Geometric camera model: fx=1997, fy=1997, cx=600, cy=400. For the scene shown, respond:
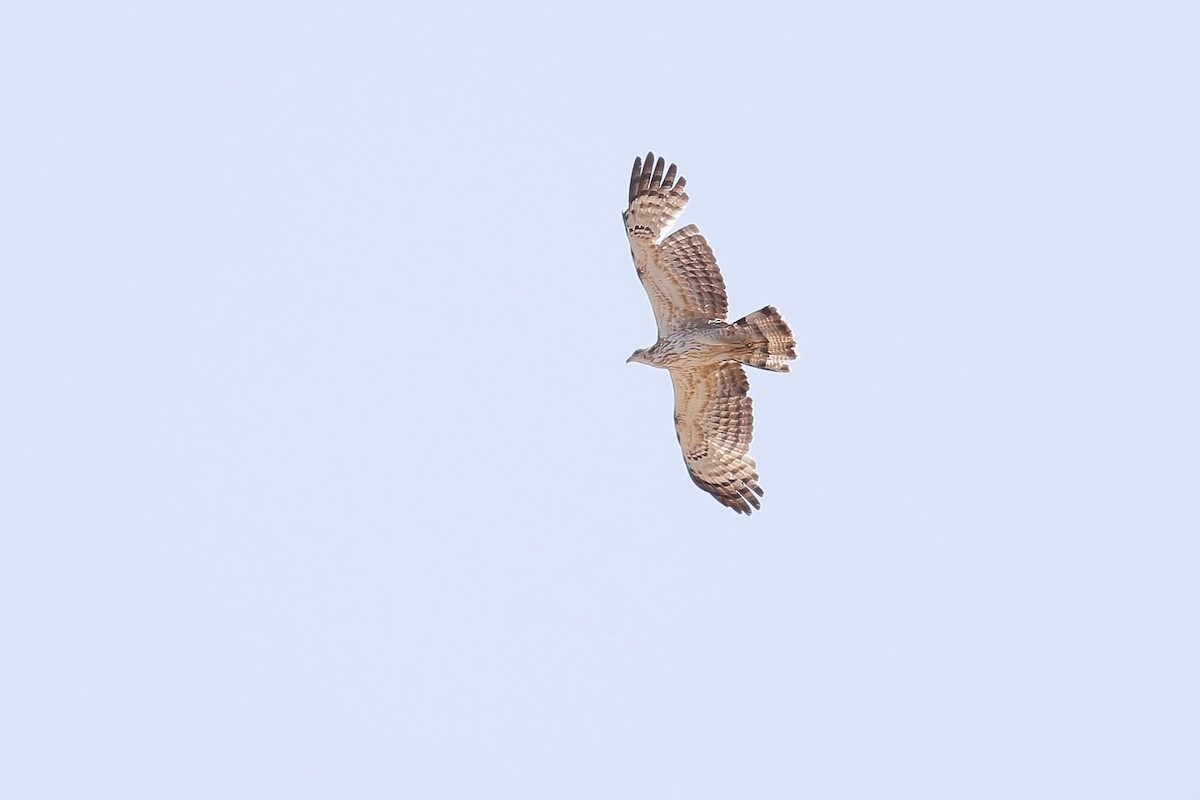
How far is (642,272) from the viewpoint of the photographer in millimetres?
20234

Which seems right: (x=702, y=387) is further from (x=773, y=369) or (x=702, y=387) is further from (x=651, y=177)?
(x=651, y=177)

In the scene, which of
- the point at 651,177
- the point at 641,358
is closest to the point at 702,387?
the point at 641,358

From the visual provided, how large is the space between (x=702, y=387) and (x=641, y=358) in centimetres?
83

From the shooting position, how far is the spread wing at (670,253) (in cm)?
2000

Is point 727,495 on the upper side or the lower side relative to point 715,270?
lower

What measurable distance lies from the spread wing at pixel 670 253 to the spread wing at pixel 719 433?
0.87m

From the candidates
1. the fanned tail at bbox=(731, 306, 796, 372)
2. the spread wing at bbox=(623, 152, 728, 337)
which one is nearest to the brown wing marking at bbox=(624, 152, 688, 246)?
the spread wing at bbox=(623, 152, 728, 337)

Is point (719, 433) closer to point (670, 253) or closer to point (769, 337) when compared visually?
point (769, 337)

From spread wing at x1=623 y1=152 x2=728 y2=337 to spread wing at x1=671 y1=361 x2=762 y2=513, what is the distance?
0.87 metres

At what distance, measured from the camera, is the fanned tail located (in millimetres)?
19922

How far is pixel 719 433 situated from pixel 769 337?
1.60m

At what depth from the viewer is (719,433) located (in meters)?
21.2

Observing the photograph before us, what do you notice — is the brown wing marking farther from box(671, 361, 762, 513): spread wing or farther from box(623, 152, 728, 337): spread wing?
box(671, 361, 762, 513): spread wing

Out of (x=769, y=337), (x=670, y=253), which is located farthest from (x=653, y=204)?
(x=769, y=337)
